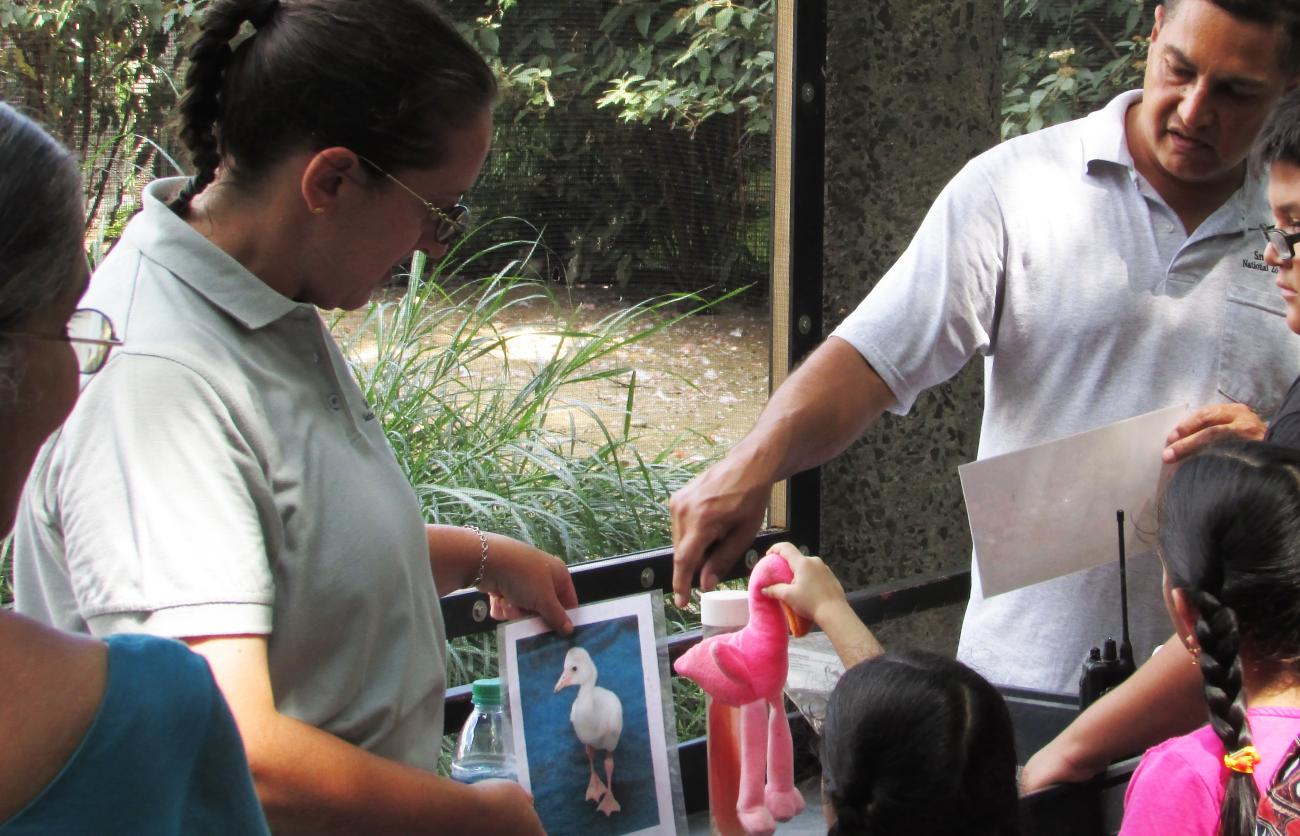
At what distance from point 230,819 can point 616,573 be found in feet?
5.54

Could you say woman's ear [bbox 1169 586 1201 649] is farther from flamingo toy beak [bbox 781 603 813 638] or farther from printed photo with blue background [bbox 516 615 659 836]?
printed photo with blue background [bbox 516 615 659 836]

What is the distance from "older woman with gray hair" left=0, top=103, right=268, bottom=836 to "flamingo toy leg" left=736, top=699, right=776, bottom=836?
959 mm

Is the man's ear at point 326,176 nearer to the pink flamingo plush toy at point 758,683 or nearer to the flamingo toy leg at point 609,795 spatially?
the pink flamingo plush toy at point 758,683

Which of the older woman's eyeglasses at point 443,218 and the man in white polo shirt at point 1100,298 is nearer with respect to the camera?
the older woman's eyeglasses at point 443,218

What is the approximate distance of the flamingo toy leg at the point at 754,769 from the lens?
181cm

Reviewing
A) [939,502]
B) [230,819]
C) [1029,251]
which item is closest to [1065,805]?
[1029,251]

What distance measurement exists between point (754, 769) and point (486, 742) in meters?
0.42

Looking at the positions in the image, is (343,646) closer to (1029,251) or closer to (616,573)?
(616,573)

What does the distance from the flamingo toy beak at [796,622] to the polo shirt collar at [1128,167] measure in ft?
3.56

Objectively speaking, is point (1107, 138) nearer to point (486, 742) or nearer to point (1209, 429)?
point (1209, 429)

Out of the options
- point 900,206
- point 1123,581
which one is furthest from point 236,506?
point 900,206

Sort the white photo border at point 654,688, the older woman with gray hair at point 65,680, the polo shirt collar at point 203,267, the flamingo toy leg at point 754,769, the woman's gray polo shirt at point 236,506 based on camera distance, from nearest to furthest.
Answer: the older woman with gray hair at point 65,680
the woman's gray polo shirt at point 236,506
the polo shirt collar at point 203,267
the flamingo toy leg at point 754,769
the white photo border at point 654,688

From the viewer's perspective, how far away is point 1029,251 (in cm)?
226

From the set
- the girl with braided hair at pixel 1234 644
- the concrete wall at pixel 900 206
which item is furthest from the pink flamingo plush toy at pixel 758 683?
the concrete wall at pixel 900 206
